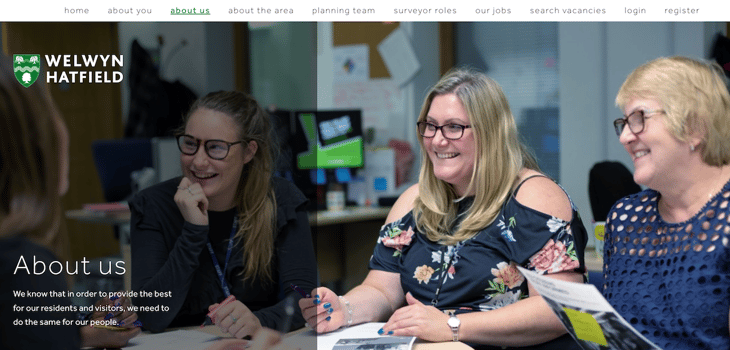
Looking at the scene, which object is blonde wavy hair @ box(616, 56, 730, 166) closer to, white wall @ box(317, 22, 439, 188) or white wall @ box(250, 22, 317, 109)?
white wall @ box(250, 22, 317, 109)

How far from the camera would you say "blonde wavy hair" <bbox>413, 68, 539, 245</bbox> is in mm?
1838

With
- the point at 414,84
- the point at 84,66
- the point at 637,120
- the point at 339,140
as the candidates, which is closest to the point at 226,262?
the point at 84,66

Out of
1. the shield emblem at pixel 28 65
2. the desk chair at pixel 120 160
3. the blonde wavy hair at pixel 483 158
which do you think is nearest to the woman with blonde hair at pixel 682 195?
the blonde wavy hair at pixel 483 158

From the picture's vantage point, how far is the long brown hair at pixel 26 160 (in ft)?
2.96

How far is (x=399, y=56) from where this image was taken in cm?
524

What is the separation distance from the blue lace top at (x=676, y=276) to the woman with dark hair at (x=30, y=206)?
119 cm

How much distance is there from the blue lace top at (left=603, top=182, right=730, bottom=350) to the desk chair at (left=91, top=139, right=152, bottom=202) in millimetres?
1162

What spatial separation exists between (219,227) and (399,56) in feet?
12.2

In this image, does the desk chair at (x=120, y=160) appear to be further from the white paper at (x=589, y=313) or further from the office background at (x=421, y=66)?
the white paper at (x=589, y=313)

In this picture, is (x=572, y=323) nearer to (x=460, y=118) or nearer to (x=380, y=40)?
(x=460, y=118)

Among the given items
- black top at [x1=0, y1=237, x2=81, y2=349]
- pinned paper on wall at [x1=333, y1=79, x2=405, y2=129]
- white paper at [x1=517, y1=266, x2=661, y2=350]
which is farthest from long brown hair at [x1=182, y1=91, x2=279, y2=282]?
pinned paper on wall at [x1=333, y1=79, x2=405, y2=129]

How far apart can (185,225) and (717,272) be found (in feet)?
3.93

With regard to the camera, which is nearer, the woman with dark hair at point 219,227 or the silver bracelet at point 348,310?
the woman with dark hair at point 219,227

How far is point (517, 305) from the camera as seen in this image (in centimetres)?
169
